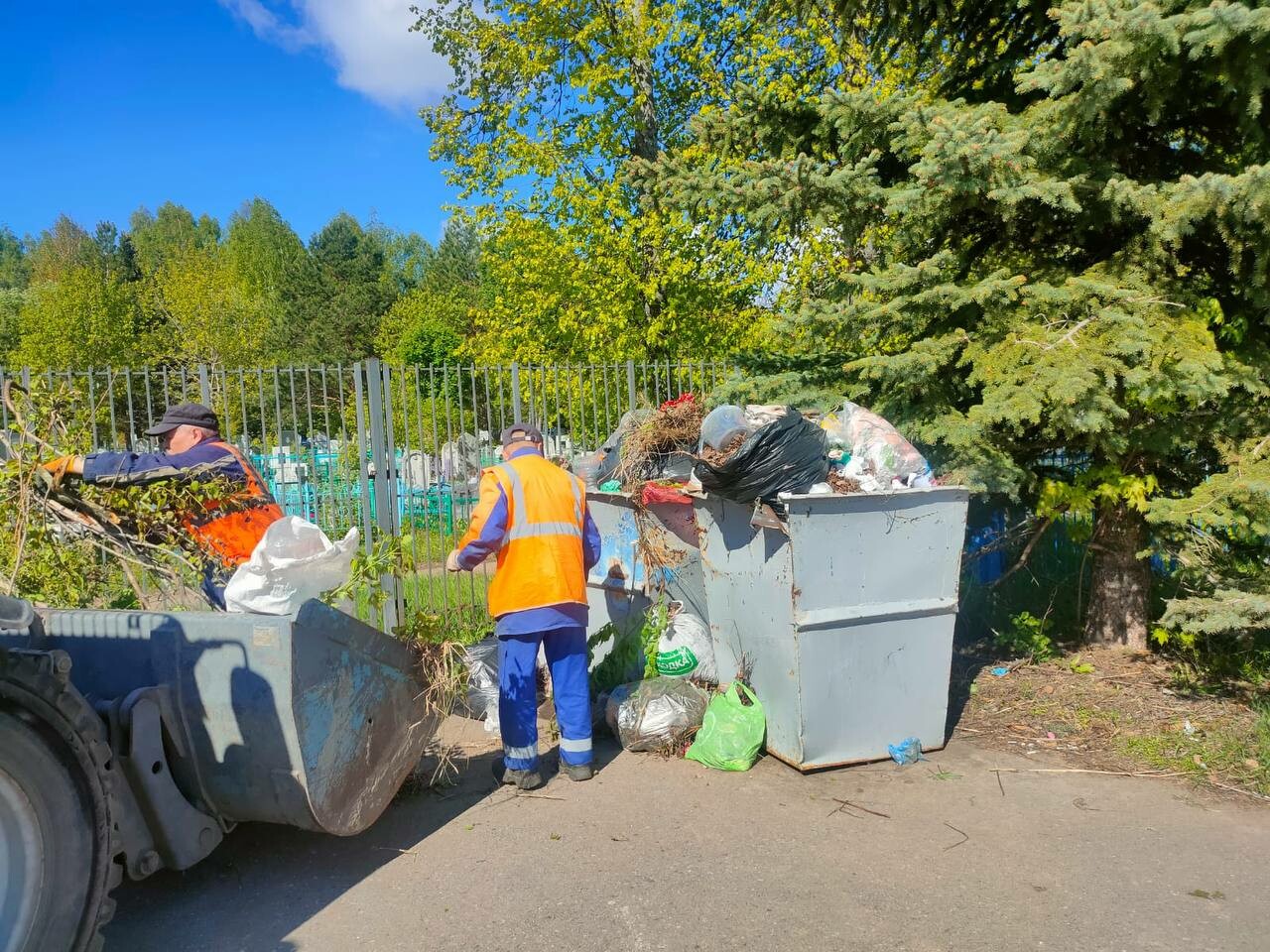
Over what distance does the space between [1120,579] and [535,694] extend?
11.8 ft

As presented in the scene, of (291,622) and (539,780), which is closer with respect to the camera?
(291,622)

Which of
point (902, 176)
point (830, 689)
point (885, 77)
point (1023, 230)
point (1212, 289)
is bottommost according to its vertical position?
point (830, 689)

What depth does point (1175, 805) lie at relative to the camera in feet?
12.9

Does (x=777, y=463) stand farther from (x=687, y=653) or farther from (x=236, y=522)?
(x=236, y=522)

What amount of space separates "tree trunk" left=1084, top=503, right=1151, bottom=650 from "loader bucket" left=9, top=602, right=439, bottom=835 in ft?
14.8

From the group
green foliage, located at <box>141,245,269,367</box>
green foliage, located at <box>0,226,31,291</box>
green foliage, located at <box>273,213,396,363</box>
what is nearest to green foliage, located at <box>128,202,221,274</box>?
green foliage, located at <box>0,226,31,291</box>

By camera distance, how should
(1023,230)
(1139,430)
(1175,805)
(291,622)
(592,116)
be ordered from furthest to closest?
(592,116) < (1023,230) < (1139,430) < (1175,805) < (291,622)

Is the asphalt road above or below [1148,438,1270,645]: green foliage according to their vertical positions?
below

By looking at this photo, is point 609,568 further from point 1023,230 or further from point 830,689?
point 1023,230

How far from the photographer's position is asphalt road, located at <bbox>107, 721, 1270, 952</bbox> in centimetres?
301

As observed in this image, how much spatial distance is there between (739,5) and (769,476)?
39.7 feet

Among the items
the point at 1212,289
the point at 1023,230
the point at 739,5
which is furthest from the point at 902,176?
the point at 739,5

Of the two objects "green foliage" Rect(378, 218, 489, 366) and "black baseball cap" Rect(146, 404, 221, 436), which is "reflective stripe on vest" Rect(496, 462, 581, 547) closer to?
"black baseball cap" Rect(146, 404, 221, 436)

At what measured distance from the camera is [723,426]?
4.64 meters
